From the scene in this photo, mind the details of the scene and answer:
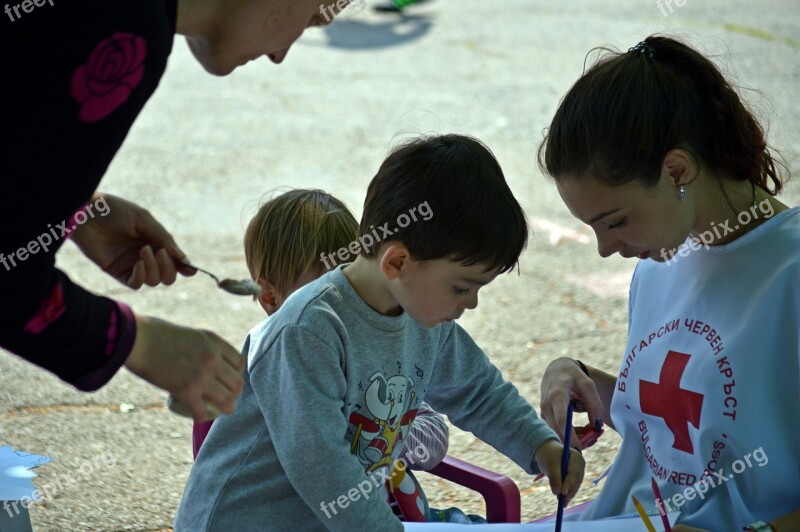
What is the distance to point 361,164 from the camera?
5.12 meters

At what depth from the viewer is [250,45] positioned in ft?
4.44

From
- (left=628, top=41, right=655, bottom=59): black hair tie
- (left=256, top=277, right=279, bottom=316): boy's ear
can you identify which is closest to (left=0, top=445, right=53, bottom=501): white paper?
(left=256, top=277, right=279, bottom=316): boy's ear

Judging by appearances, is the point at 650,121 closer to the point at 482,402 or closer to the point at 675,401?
the point at 675,401

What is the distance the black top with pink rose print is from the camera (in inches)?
43.3

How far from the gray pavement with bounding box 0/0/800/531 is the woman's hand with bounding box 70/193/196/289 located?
2.06 ft

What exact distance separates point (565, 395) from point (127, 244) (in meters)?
0.78

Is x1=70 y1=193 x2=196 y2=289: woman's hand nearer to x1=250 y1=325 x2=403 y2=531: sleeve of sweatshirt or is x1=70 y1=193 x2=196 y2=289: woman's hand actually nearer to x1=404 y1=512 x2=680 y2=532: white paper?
x1=250 y1=325 x2=403 y2=531: sleeve of sweatshirt

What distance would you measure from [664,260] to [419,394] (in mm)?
505

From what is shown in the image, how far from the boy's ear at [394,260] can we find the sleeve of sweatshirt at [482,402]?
246 millimetres

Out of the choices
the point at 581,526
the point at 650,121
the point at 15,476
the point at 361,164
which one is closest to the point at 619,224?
the point at 650,121

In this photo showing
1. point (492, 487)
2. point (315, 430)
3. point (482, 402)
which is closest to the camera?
point (315, 430)

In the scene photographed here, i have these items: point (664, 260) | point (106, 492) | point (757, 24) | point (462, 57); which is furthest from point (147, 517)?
point (757, 24)

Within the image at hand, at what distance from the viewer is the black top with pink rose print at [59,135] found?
43.3 inches

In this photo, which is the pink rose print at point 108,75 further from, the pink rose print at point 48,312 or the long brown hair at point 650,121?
the long brown hair at point 650,121
